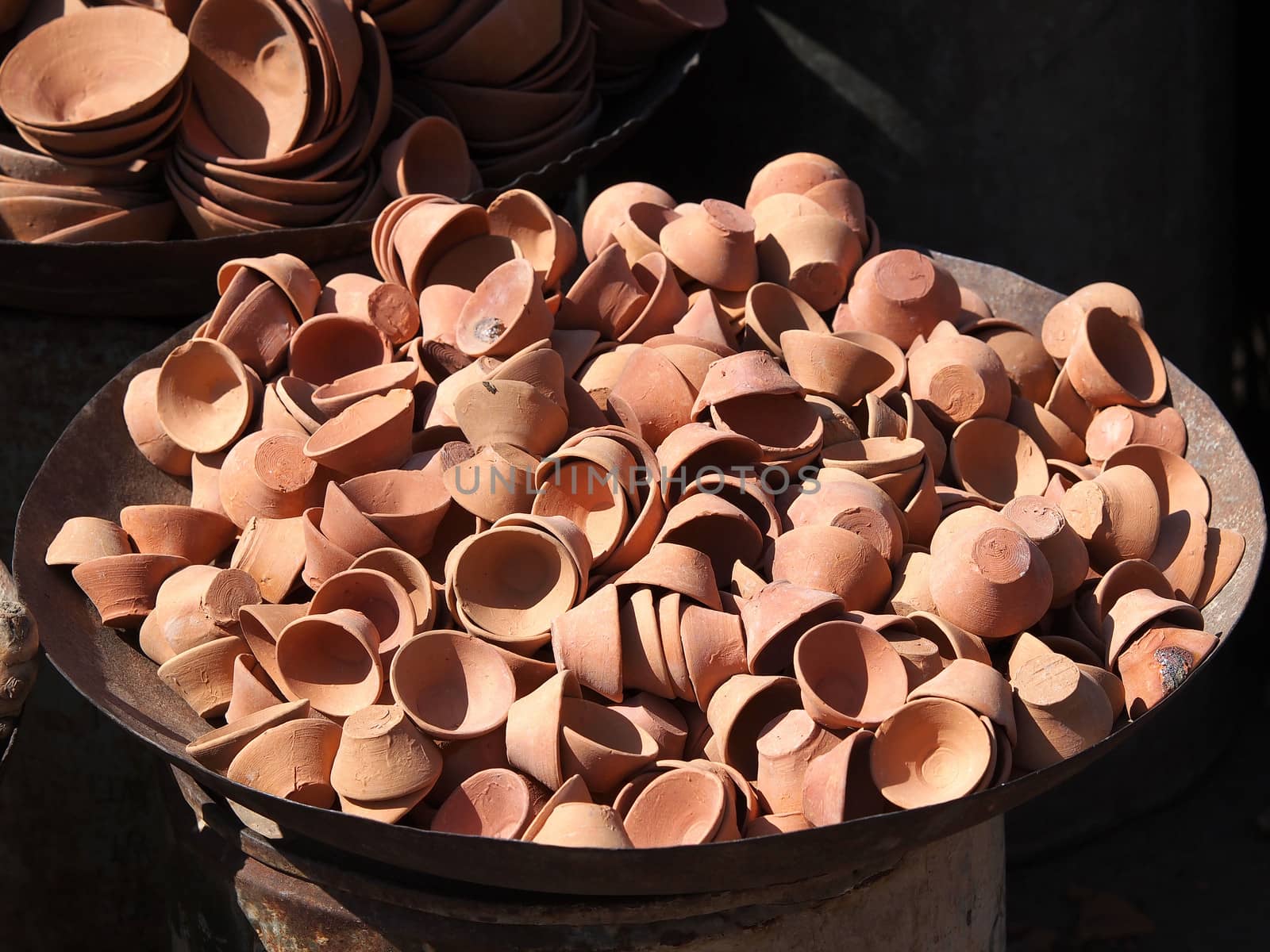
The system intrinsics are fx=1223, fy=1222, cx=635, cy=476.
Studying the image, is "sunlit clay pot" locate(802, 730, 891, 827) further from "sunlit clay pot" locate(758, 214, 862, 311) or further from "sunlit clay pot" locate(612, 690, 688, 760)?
"sunlit clay pot" locate(758, 214, 862, 311)

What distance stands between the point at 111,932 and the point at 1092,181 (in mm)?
2853

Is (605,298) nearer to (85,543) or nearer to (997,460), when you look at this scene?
(997,460)

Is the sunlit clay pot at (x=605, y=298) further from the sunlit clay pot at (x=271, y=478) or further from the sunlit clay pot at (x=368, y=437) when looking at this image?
the sunlit clay pot at (x=271, y=478)

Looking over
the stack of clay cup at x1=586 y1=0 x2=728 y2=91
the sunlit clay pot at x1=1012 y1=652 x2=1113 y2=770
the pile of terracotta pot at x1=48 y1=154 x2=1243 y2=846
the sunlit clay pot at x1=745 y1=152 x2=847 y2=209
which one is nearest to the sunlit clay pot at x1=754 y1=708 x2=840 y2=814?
the pile of terracotta pot at x1=48 y1=154 x2=1243 y2=846

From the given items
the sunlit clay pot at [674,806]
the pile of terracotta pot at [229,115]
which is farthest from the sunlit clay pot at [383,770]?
the pile of terracotta pot at [229,115]

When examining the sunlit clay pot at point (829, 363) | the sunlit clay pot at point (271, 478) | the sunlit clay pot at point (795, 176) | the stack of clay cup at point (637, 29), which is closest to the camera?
the sunlit clay pot at point (271, 478)

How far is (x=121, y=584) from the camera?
1762 millimetres

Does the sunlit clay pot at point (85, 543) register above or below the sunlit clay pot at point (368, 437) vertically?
below

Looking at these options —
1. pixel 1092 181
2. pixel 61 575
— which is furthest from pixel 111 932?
pixel 1092 181

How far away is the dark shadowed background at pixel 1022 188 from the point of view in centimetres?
259

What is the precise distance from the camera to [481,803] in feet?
4.76

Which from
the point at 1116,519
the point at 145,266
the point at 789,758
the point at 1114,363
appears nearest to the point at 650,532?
the point at 789,758

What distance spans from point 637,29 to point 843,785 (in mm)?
2179

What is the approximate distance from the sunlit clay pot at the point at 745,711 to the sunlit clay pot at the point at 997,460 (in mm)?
620
